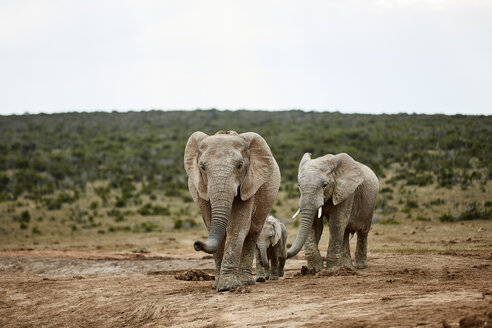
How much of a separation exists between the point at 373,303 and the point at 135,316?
3.49m

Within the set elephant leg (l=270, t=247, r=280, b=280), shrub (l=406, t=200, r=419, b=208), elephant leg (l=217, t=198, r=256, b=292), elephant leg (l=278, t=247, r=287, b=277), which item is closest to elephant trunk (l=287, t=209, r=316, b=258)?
elephant leg (l=270, t=247, r=280, b=280)

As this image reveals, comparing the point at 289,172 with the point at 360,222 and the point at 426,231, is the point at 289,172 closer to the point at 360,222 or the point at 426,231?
the point at 426,231

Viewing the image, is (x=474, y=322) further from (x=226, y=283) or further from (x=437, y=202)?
(x=437, y=202)

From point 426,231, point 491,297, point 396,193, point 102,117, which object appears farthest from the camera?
point 102,117

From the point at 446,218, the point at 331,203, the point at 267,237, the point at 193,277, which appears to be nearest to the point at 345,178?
the point at 331,203

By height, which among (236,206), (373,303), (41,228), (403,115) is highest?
(403,115)

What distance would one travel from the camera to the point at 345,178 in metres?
13.2

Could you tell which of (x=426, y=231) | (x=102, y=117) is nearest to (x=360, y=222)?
(x=426, y=231)

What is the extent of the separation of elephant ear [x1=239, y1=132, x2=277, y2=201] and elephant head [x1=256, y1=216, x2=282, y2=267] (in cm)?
247

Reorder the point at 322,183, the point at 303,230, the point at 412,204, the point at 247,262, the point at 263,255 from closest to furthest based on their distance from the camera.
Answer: the point at 247,262 < the point at 303,230 < the point at 263,255 < the point at 322,183 < the point at 412,204

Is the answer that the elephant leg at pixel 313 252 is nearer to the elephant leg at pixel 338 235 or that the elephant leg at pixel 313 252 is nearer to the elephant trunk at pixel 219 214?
the elephant leg at pixel 338 235

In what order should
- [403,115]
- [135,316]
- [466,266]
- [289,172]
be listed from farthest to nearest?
1. [403,115]
2. [289,172]
3. [466,266]
4. [135,316]

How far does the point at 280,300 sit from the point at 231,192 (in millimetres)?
1777

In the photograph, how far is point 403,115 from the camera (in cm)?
6153
